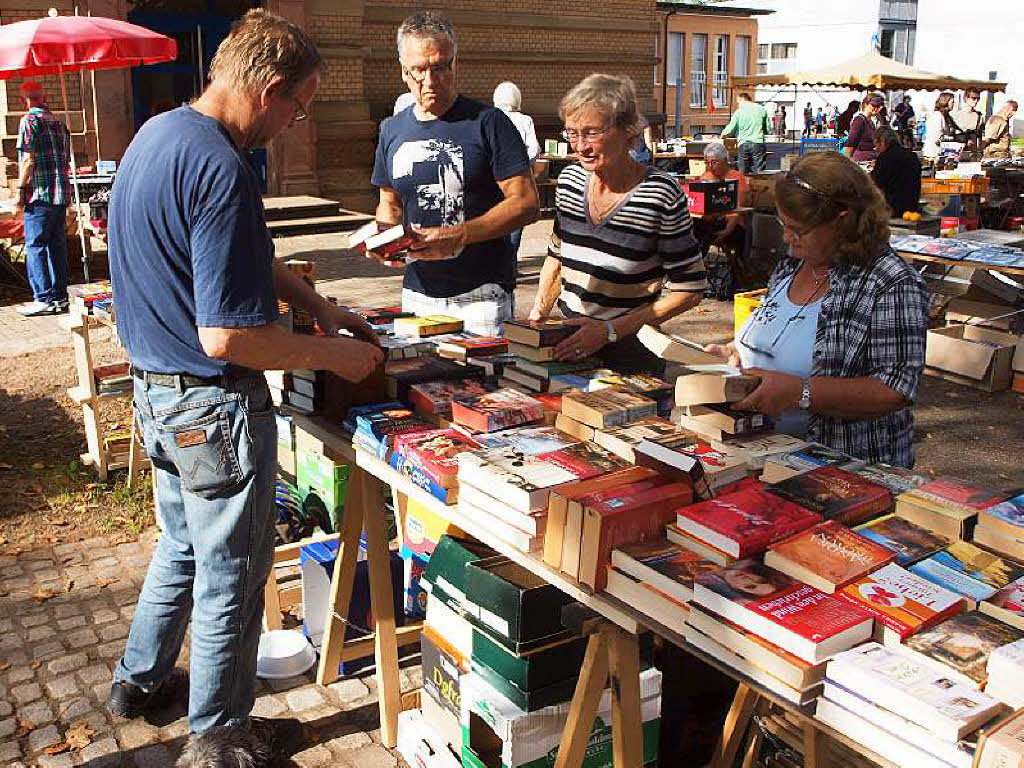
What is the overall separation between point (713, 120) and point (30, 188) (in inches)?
1133

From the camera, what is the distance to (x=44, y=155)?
9.59 m

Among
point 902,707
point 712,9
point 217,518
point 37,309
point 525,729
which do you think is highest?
point 712,9

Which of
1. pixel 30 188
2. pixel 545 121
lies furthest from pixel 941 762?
pixel 545 121

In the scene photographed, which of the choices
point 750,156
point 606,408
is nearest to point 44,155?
point 606,408

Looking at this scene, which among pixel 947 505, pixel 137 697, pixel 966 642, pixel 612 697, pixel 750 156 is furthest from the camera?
pixel 750 156

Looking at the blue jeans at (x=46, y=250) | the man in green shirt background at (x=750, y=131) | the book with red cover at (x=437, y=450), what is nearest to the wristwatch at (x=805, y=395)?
the book with red cover at (x=437, y=450)

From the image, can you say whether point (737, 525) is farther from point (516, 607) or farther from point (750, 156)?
point (750, 156)

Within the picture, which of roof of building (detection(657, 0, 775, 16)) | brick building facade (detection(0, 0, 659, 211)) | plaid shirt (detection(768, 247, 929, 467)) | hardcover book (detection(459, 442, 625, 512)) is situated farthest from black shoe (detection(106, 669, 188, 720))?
roof of building (detection(657, 0, 775, 16))

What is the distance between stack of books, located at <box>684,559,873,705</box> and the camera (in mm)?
1792

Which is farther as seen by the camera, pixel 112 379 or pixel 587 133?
pixel 112 379

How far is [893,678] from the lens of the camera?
1.71m

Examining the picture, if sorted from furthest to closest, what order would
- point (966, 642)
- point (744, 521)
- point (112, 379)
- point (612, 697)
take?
point (112, 379), point (612, 697), point (744, 521), point (966, 642)

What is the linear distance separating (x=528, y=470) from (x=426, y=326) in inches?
53.9

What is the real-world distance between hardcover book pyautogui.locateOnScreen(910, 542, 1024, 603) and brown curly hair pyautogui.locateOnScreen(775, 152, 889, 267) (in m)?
1.02
